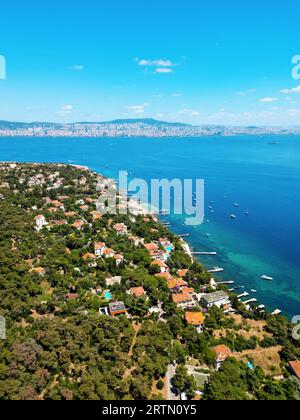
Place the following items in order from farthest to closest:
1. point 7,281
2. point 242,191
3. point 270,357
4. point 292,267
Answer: point 242,191
point 292,267
point 7,281
point 270,357

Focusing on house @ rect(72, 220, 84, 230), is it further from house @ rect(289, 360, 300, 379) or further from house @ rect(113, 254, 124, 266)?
house @ rect(289, 360, 300, 379)

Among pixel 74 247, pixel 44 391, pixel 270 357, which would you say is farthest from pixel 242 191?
pixel 44 391

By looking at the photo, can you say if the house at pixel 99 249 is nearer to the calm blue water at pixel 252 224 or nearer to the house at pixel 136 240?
the house at pixel 136 240

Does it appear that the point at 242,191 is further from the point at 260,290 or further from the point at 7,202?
the point at 7,202

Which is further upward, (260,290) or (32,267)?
(32,267)

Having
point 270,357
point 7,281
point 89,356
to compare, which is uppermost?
point 7,281

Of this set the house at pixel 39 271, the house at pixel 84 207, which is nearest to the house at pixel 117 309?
the house at pixel 39 271
